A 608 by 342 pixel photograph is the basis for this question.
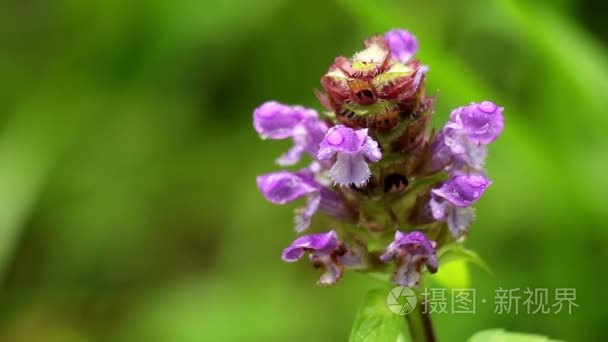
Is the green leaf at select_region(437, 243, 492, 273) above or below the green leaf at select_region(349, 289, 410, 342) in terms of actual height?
above

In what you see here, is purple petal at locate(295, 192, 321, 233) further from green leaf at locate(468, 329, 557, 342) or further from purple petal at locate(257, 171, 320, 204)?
green leaf at locate(468, 329, 557, 342)

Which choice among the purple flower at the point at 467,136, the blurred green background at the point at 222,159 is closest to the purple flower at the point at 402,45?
the purple flower at the point at 467,136

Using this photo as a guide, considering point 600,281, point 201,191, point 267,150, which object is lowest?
point 600,281

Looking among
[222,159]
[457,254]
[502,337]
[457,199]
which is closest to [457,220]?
[457,199]

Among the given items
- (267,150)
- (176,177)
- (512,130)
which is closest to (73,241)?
(176,177)

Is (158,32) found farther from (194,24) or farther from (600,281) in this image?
(600,281)

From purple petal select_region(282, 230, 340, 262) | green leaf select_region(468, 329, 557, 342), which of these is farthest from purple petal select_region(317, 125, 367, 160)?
green leaf select_region(468, 329, 557, 342)

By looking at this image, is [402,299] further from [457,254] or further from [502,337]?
[502,337]

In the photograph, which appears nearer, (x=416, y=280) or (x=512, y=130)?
(x=416, y=280)
